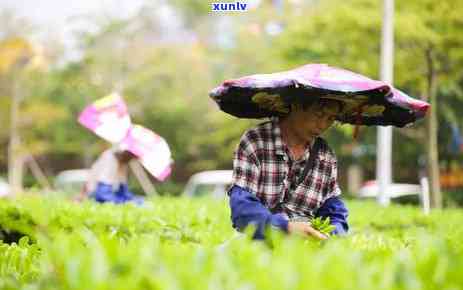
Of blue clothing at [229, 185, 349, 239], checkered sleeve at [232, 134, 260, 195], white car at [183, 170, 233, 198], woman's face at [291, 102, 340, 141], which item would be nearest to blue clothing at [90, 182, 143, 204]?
woman's face at [291, 102, 340, 141]

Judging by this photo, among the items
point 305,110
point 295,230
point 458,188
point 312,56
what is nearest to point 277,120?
point 305,110

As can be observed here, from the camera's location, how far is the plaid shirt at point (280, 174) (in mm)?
3873

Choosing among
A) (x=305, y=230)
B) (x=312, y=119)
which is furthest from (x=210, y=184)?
(x=305, y=230)

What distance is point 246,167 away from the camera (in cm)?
386

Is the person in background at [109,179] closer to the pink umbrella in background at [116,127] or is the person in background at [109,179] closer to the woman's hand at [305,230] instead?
the pink umbrella in background at [116,127]

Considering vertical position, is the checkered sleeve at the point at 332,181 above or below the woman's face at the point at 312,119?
below

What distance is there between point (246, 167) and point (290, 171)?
310 mm

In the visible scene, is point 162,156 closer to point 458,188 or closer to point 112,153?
point 112,153

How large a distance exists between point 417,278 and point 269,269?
1.41ft

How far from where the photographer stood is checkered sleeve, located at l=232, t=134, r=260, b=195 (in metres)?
3.82

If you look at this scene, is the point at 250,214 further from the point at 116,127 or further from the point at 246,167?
the point at 116,127

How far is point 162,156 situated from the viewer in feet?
26.1

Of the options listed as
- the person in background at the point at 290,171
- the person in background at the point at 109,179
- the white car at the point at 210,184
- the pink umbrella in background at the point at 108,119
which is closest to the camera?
the person in background at the point at 290,171

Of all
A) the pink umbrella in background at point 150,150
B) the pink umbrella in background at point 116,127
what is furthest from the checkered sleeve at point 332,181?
the pink umbrella in background at point 116,127
